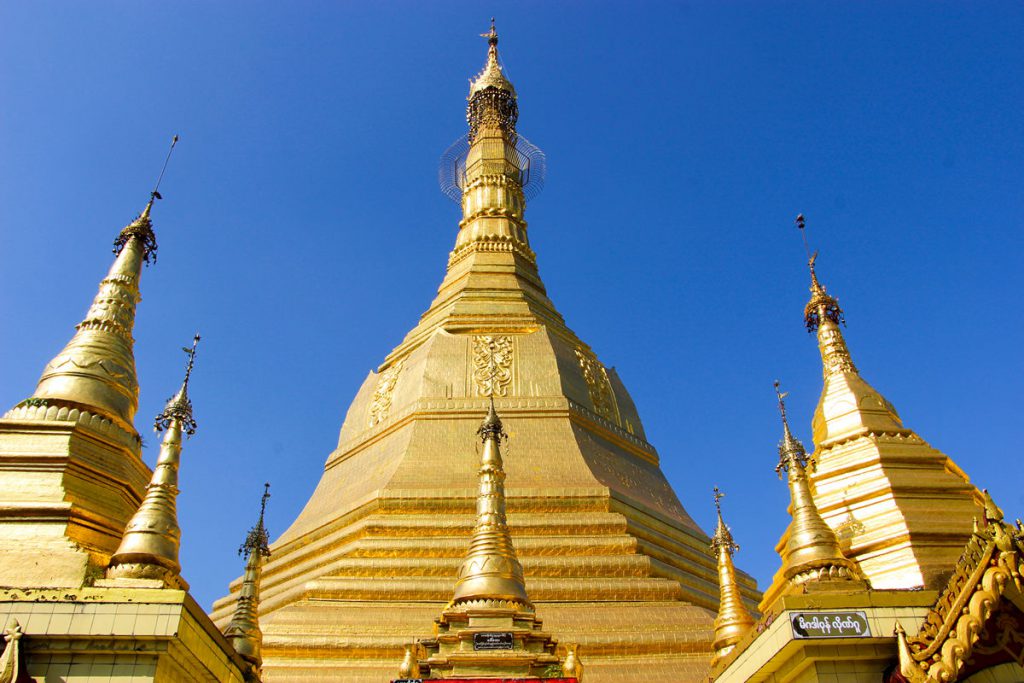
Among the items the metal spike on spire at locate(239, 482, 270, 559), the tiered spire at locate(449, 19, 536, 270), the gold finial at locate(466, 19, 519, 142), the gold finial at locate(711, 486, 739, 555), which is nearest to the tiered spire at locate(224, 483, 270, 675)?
the metal spike on spire at locate(239, 482, 270, 559)

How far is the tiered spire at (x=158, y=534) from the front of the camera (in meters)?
9.25

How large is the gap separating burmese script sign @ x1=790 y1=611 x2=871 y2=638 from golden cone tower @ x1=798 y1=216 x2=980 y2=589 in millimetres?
4568

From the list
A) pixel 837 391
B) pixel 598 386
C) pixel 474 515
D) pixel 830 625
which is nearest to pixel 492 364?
pixel 598 386

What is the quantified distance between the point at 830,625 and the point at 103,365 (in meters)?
11.1

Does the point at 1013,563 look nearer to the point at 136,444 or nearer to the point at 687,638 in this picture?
the point at 687,638

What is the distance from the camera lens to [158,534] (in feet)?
31.4

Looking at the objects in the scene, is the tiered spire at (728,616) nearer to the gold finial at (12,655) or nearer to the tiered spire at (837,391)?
the tiered spire at (837,391)

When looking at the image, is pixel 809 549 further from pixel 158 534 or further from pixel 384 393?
pixel 384 393

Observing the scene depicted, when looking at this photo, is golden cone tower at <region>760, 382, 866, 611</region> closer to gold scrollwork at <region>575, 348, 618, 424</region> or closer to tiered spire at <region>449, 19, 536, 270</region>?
gold scrollwork at <region>575, 348, 618, 424</region>

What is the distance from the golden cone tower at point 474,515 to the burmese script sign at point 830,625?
221 inches

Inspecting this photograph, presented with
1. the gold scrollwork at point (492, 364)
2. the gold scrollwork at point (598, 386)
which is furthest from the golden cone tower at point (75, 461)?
the gold scrollwork at point (598, 386)

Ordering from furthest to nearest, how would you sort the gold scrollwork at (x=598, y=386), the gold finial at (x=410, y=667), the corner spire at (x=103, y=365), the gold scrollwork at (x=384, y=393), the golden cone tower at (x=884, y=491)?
the gold scrollwork at (x=598, y=386) < the gold scrollwork at (x=384, y=393) < the corner spire at (x=103, y=365) < the golden cone tower at (x=884, y=491) < the gold finial at (x=410, y=667)

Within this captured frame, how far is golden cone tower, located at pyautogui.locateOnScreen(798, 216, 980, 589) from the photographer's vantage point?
40.3ft

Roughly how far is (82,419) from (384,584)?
5.36 m
